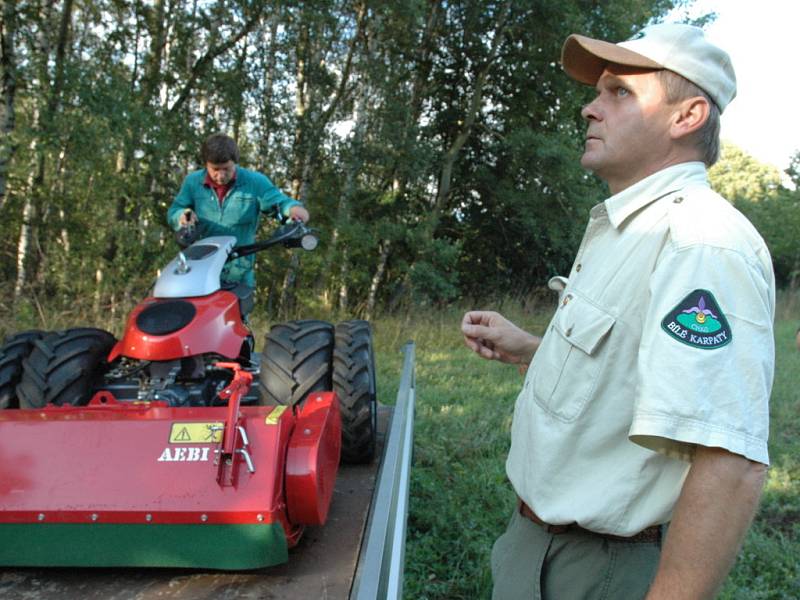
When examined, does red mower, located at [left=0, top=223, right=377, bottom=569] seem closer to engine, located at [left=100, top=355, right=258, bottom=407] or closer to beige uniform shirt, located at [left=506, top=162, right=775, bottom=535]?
engine, located at [left=100, top=355, right=258, bottom=407]

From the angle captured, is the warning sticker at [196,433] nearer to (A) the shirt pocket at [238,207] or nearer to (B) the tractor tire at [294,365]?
(B) the tractor tire at [294,365]

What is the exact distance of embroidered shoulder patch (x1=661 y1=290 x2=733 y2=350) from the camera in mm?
975

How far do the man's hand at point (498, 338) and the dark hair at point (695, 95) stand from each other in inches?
24.6

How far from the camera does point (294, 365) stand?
11.1 feet

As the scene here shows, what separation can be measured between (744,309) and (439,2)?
1517 centimetres

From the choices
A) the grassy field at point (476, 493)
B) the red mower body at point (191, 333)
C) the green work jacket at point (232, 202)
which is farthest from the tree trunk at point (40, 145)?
the red mower body at point (191, 333)

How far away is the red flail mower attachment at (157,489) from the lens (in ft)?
7.36

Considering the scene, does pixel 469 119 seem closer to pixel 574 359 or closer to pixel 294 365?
pixel 294 365

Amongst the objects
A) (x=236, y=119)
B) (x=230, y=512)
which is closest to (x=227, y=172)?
(x=230, y=512)

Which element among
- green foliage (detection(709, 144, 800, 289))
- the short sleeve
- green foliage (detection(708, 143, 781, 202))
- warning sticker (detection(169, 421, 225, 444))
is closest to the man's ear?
the short sleeve

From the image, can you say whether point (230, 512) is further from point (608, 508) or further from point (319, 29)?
point (319, 29)

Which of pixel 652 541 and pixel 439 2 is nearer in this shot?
pixel 652 541

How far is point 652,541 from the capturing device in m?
1.28

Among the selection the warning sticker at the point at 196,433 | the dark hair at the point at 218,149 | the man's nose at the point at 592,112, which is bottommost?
the warning sticker at the point at 196,433
